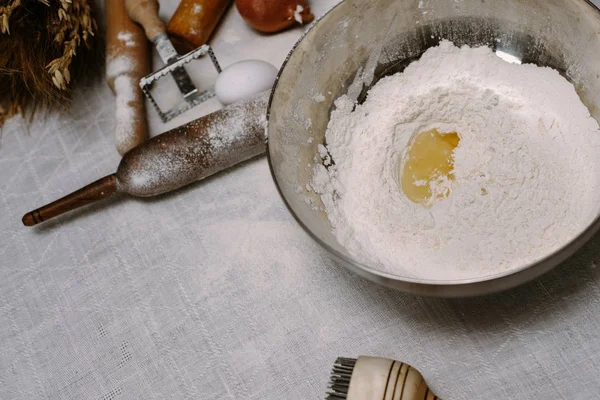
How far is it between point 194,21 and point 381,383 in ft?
2.01

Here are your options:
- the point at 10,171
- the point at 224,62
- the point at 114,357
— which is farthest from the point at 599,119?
the point at 10,171

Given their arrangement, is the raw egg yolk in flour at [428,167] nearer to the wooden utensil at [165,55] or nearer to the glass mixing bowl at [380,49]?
the glass mixing bowl at [380,49]

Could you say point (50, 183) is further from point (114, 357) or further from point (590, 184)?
A: point (590, 184)

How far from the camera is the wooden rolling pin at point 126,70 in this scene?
906mm

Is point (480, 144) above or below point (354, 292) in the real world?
above

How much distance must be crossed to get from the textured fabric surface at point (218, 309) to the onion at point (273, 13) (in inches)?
8.1

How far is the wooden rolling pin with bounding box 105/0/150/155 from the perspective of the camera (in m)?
0.91

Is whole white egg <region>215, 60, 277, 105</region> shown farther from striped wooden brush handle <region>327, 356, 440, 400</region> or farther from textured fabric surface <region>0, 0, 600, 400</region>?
striped wooden brush handle <region>327, 356, 440, 400</region>

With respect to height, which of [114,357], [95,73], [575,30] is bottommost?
[114,357]

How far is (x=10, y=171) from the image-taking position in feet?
3.10

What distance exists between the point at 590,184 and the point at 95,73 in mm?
714

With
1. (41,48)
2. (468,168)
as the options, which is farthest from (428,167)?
(41,48)

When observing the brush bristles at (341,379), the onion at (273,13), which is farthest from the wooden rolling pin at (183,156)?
the brush bristles at (341,379)

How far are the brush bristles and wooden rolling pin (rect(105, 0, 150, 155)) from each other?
0.44 meters
